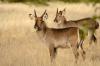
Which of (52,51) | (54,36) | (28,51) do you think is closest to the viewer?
(52,51)

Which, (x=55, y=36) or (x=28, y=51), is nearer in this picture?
(x=55, y=36)

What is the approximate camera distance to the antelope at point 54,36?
→ 1044cm

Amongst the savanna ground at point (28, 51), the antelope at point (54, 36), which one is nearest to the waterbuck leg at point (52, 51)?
the antelope at point (54, 36)

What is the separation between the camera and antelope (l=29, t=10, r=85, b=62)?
10.4 m

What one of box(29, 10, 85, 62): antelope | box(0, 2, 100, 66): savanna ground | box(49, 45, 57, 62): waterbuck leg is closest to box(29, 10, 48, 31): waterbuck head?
box(29, 10, 85, 62): antelope

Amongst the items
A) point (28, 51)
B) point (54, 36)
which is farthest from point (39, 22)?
point (28, 51)

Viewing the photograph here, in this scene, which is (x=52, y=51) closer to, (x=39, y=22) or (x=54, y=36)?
(x=54, y=36)

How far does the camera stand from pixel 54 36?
420 inches

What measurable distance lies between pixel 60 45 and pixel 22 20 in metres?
11.3

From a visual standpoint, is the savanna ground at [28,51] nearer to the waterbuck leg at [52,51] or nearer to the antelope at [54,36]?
the waterbuck leg at [52,51]

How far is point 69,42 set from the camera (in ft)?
34.6

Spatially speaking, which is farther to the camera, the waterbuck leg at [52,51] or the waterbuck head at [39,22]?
the waterbuck leg at [52,51]

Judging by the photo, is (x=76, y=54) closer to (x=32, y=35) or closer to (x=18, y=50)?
(x=18, y=50)

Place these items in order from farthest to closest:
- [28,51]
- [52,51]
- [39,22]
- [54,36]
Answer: [28,51]
[54,36]
[52,51]
[39,22]
